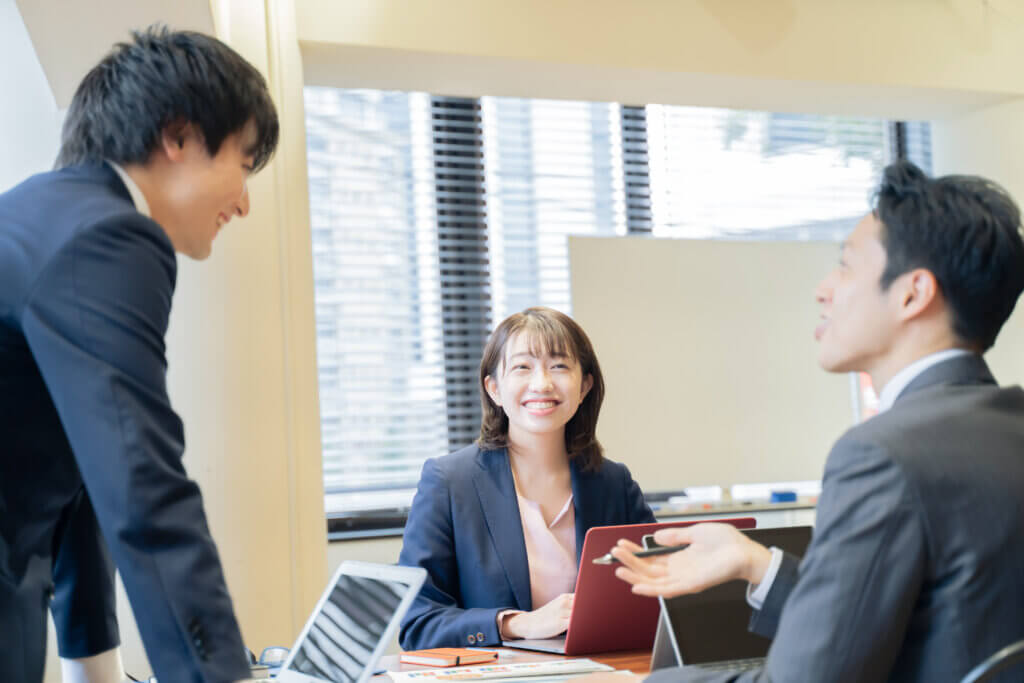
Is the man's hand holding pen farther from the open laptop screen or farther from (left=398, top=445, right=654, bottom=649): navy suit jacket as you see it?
(left=398, top=445, right=654, bottom=649): navy suit jacket

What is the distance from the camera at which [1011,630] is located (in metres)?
1.16

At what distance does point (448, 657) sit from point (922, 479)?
110cm

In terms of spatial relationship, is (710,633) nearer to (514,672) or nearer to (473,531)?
(514,672)

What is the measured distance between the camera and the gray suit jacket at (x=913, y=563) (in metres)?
1.15

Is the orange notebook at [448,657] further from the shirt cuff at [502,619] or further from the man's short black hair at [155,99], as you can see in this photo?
the man's short black hair at [155,99]

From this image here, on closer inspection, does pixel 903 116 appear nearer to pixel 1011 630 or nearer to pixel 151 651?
pixel 1011 630

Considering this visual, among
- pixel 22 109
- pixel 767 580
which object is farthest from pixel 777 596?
pixel 22 109

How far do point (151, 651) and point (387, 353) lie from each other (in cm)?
385

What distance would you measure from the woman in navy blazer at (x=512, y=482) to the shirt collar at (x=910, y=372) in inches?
45.6

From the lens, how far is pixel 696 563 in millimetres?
1426

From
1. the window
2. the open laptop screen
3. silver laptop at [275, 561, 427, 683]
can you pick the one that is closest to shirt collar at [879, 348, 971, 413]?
the open laptop screen

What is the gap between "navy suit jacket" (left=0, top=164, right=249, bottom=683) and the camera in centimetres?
108

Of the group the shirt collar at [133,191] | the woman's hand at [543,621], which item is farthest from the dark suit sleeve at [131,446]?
the woman's hand at [543,621]

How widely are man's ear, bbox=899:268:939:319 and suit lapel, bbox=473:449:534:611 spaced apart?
4.43 ft
